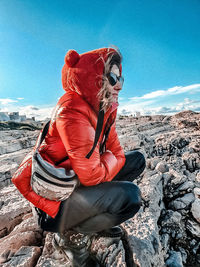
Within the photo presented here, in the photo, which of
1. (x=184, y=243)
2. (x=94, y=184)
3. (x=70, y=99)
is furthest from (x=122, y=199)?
(x=184, y=243)

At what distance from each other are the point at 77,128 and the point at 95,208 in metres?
0.70

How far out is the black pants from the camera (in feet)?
4.27

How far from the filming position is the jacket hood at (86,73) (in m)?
1.27

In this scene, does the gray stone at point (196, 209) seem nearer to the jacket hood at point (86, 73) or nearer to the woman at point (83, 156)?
the woman at point (83, 156)

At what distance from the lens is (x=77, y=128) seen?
3.85 ft

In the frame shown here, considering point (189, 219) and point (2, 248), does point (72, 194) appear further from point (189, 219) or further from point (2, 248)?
point (189, 219)

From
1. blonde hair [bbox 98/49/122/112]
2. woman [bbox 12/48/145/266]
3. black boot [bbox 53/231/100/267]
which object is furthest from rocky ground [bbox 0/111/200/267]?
blonde hair [bbox 98/49/122/112]

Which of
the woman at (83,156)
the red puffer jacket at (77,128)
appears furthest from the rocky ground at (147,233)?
the red puffer jacket at (77,128)

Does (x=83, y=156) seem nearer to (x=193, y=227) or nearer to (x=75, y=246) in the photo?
(x=75, y=246)

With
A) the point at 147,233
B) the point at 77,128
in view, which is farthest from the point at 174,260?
the point at 77,128

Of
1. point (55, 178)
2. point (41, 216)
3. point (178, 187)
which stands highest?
point (55, 178)

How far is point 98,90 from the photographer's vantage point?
132 centimetres

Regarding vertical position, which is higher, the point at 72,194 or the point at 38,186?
the point at 38,186

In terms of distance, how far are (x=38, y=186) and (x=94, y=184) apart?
0.45 meters
